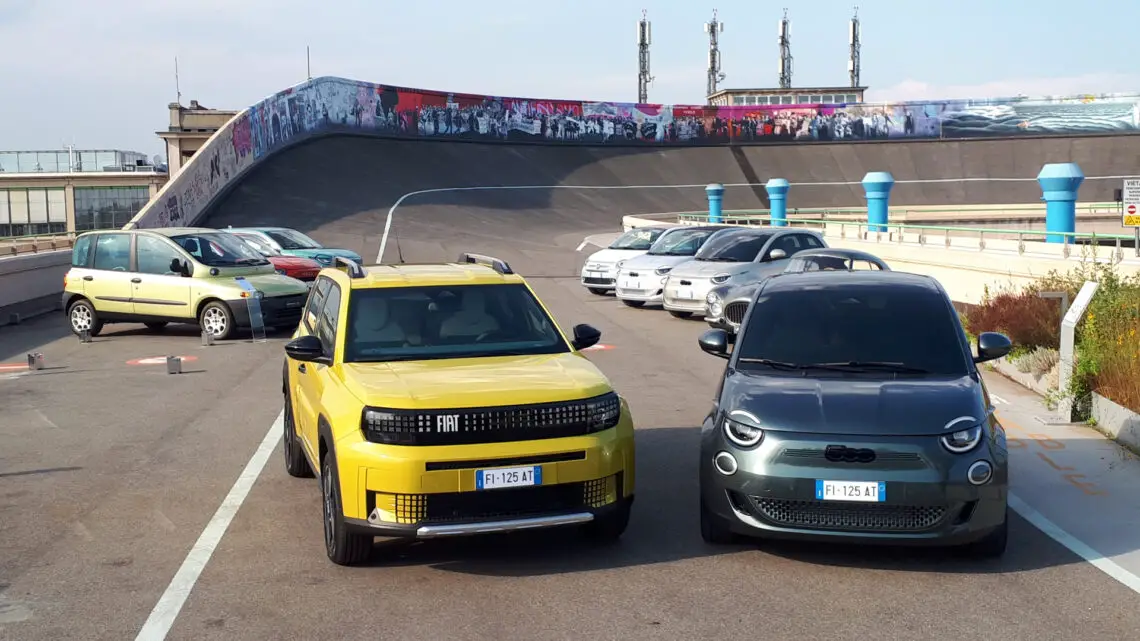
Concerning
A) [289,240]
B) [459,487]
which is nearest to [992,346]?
[459,487]

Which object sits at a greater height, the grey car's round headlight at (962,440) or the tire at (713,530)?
the grey car's round headlight at (962,440)

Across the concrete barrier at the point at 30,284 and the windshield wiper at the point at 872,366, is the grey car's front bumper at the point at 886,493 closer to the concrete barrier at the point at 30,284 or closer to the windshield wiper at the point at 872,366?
the windshield wiper at the point at 872,366

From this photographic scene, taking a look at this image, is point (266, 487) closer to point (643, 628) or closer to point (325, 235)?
point (643, 628)

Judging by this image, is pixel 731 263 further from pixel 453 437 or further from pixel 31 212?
pixel 31 212

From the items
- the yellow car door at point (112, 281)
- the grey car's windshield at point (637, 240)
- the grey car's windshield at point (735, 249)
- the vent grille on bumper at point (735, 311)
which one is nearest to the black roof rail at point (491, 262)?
the vent grille on bumper at point (735, 311)

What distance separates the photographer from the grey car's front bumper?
6.23m

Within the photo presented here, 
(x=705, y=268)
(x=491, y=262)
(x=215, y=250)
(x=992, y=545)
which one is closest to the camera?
(x=992, y=545)

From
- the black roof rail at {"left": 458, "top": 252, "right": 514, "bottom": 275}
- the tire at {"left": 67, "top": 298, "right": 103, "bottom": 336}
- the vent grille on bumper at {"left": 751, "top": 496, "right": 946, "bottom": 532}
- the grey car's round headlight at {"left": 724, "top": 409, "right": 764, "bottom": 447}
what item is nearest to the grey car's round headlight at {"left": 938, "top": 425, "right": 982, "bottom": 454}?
the vent grille on bumper at {"left": 751, "top": 496, "right": 946, "bottom": 532}

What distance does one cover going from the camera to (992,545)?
648 cm

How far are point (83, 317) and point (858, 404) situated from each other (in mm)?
15979

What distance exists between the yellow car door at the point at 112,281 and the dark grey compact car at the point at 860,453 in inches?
568

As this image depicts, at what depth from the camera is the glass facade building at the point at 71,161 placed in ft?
278

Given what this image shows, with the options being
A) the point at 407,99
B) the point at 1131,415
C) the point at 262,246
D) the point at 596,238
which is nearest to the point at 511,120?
the point at 407,99

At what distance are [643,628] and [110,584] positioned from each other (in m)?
2.86
